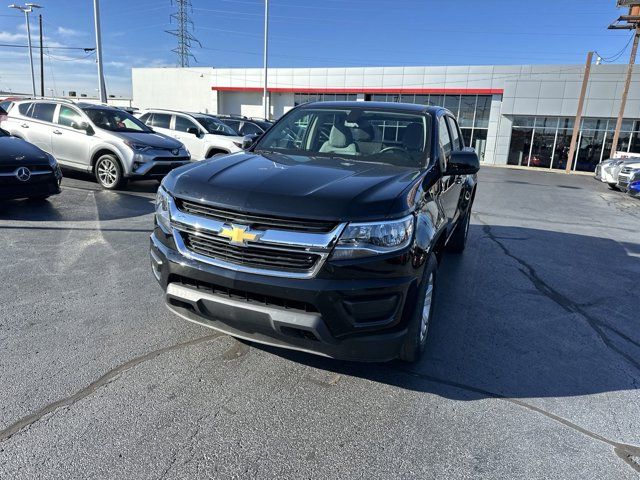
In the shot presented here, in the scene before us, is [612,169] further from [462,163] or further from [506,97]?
[506,97]

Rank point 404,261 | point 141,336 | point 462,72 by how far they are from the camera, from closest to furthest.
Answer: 1. point 404,261
2. point 141,336
3. point 462,72

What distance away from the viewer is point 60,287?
4363mm

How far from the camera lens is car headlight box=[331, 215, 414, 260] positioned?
100 inches

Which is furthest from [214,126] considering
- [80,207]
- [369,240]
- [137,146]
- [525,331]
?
[369,240]

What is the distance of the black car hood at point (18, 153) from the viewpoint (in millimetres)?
6602

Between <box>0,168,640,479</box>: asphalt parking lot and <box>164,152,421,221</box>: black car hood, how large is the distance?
1.19 metres

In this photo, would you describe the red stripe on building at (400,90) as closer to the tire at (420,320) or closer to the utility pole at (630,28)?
the utility pole at (630,28)

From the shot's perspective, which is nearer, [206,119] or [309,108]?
[309,108]

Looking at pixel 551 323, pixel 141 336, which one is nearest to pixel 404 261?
pixel 141 336

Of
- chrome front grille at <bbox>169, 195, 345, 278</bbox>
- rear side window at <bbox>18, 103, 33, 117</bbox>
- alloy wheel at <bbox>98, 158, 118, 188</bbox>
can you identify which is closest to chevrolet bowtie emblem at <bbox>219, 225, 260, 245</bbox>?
chrome front grille at <bbox>169, 195, 345, 278</bbox>

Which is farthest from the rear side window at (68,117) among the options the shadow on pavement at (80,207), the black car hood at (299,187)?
the black car hood at (299,187)

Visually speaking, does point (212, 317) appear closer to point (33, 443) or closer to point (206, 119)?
point (33, 443)

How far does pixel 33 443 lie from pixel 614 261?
721cm

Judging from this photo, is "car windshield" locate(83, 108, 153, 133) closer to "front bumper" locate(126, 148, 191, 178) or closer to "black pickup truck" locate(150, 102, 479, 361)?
"front bumper" locate(126, 148, 191, 178)
